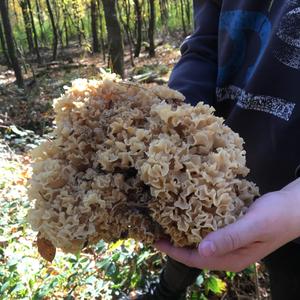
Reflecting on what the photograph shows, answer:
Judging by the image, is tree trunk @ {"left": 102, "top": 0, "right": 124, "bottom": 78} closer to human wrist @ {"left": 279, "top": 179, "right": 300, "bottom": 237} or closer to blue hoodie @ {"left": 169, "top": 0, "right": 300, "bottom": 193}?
blue hoodie @ {"left": 169, "top": 0, "right": 300, "bottom": 193}

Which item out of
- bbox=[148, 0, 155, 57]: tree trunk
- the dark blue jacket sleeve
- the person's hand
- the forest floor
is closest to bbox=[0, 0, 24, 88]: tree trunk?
bbox=[148, 0, 155, 57]: tree trunk

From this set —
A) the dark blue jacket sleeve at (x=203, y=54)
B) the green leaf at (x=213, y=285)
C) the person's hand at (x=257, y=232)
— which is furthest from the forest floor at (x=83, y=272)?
the person's hand at (x=257, y=232)

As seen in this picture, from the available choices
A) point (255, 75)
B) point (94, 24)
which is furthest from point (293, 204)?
point (94, 24)

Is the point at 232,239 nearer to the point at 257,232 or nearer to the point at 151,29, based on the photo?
the point at 257,232

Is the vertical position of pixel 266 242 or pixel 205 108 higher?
pixel 205 108

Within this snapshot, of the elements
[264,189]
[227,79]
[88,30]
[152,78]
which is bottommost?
[88,30]

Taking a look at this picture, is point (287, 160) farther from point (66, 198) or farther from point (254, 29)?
point (66, 198)

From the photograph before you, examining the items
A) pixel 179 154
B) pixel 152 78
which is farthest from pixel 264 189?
pixel 152 78
